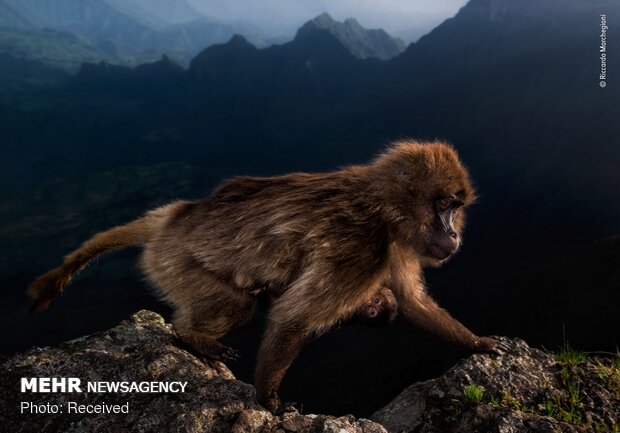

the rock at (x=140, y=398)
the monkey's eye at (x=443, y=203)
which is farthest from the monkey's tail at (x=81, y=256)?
the monkey's eye at (x=443, y=203)

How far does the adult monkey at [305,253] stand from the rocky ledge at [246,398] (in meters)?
0.49

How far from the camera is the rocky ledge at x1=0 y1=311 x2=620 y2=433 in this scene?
332 cm

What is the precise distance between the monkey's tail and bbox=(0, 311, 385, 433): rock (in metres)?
0.92

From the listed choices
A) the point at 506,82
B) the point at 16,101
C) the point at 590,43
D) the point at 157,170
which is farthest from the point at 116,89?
the point at 590,43

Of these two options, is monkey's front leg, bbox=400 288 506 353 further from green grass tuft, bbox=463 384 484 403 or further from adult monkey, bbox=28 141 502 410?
green grass tuft, bbox=463 384 484 403

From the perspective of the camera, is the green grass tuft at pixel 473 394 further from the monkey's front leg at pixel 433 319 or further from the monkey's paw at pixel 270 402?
the monkey's paw at pixel 270 402

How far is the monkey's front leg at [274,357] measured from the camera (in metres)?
4.12

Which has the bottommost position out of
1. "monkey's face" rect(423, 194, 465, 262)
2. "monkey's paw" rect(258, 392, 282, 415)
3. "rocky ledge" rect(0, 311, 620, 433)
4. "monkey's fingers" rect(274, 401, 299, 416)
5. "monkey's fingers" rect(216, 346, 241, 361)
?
"monkey's paw" rect(258, 392, 282, 415)

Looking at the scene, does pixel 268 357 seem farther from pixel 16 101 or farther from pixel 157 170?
pixel 16 101

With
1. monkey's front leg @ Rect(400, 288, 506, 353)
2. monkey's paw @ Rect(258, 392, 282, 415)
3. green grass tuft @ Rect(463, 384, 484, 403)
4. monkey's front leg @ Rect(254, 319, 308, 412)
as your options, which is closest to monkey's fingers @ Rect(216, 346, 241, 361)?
monkey's front leg @ Rect(254, 319, 308, 412)

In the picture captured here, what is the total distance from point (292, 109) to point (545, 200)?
102 m

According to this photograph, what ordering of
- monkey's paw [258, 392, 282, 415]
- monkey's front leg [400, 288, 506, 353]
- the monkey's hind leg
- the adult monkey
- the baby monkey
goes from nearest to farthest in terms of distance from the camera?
monkey's paw [258, 392, 282, 415], the adult monkey, the monkey's hind leg, monkey's front leg [400, 288, 506, 353], the baby monkey

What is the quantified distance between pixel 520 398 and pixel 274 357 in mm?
2295

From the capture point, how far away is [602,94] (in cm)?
6888
